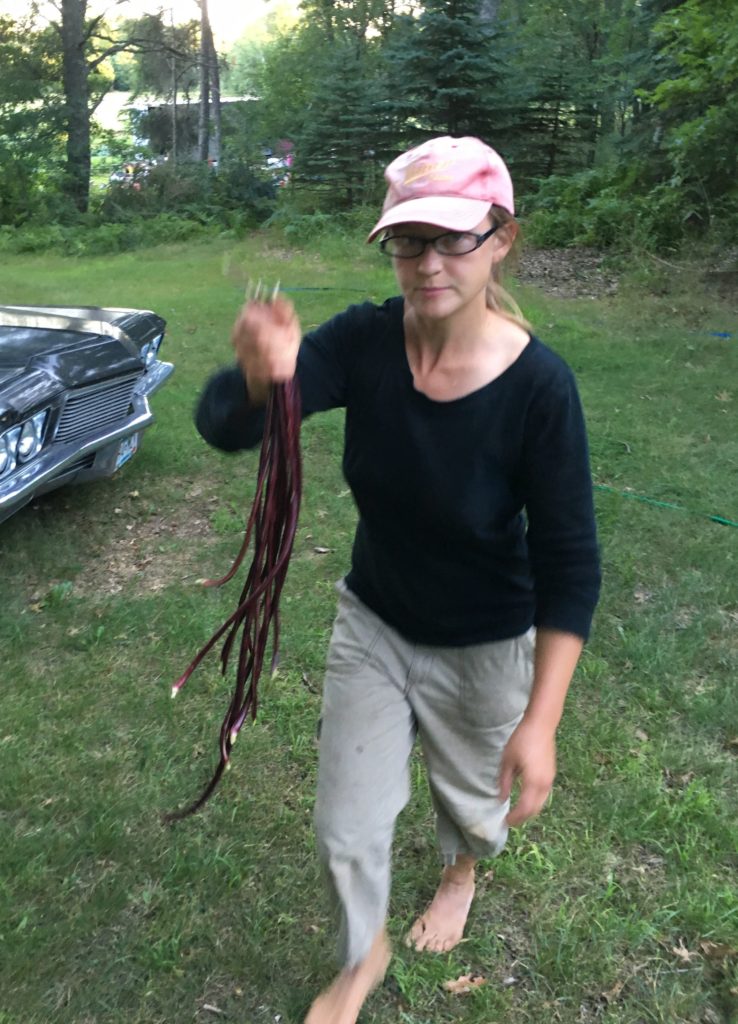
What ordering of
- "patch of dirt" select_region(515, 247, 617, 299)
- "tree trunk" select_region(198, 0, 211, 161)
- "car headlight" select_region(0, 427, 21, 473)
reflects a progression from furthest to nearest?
"tree trunk" select_region(198, 0, 211, 161) < "patch of dirt" select_region(515, 247, 617, 299) < "car headlight" select_region(0, 427, 21, 473)

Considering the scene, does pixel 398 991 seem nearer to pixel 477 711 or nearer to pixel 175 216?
pixel 477 711

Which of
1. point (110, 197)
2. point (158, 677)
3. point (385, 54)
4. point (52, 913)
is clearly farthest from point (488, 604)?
point (110, 197)

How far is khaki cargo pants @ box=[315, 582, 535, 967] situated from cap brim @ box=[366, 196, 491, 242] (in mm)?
832

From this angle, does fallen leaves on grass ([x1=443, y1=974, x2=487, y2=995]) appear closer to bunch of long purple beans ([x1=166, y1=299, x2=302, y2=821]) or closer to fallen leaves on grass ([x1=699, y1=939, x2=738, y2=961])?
fallen leaves on grass ([x1=699, y1=939, x2=738, y2=961])

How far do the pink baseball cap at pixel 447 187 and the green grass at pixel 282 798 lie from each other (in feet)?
1.12

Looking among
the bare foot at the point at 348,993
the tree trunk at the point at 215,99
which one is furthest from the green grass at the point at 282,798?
the tree trunk at the point at 215,99

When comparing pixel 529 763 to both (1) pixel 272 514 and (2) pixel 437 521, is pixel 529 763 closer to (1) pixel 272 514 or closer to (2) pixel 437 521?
(2) pixel 437 521

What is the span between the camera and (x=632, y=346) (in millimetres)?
7855

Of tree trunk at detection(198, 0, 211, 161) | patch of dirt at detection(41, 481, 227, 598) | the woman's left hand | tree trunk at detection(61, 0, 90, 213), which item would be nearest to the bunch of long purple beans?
the woman's left hand

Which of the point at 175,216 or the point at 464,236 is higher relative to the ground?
the point at 464,236

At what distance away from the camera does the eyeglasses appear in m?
1.56

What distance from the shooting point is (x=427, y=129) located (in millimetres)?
14867

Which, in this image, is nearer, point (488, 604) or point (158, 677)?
point (488, 604)

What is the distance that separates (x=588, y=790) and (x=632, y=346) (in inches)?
232
